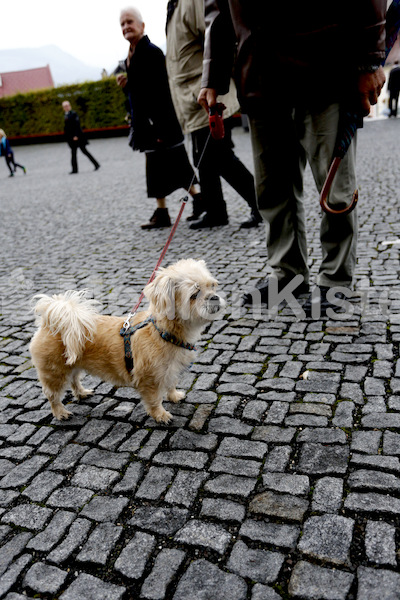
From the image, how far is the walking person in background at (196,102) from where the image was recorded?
5473mm

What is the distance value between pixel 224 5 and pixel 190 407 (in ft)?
9.31

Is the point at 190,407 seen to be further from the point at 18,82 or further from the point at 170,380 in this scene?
the point at 18,82

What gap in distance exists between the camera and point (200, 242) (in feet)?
20.0

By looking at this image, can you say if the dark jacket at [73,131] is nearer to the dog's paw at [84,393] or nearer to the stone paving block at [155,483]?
the dog's paw at [84,393]

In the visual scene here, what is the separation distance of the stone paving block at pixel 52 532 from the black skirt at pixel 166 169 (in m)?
5.21

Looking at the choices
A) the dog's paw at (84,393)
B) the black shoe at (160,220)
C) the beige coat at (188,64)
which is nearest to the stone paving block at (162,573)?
the dog's paw at (84,393)

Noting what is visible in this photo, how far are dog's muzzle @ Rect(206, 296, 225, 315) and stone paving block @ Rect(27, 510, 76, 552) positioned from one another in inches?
46.2

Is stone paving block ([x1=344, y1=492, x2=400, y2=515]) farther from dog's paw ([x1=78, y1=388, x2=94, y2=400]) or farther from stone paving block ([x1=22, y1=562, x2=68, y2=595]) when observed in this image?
dog's paw ([x1=78, y1=388, x2=94, y2=400])

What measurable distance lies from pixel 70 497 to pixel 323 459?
124 cm

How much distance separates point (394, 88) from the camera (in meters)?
17.2

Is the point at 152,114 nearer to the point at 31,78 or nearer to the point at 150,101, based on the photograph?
the point at 150,101

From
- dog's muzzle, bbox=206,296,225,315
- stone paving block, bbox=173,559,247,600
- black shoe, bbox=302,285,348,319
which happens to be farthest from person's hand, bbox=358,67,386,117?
stone paving block, bbox=173,559,247,600

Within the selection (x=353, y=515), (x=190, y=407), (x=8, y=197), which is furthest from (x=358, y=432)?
(x=8, y=197)

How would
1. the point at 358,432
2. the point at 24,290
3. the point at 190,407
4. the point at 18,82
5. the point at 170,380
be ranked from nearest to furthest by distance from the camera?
1. the point at 358,432
2. the point at 170,380
3. the point at 190,407
4. the point at 24,290
5. the point at 18,82
